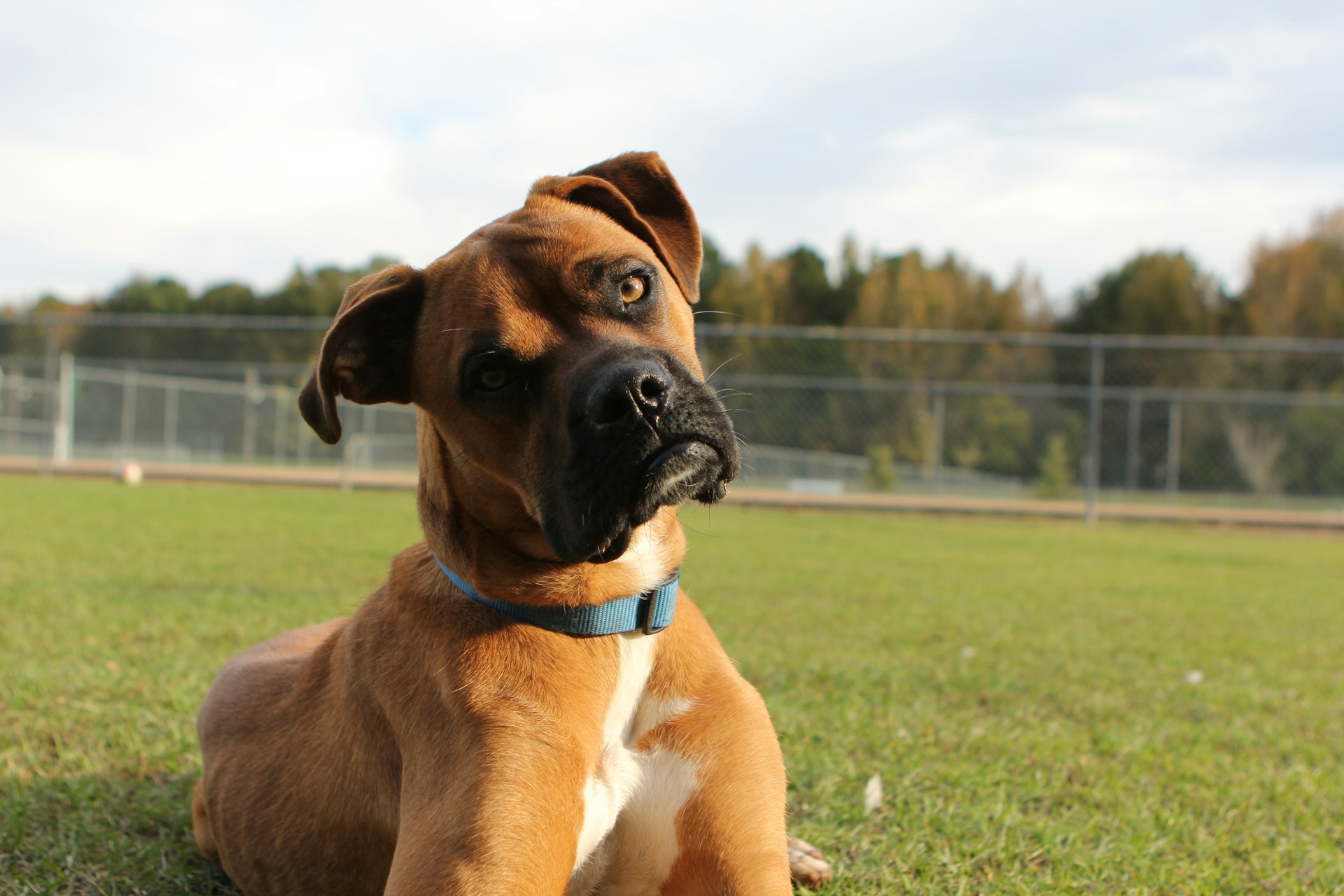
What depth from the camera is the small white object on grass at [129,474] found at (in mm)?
17266

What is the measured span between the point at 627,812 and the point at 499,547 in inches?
24.2

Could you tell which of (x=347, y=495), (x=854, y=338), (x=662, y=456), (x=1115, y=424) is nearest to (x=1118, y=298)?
(x=1115, y=424)

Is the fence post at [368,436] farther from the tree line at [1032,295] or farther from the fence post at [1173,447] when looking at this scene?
the tree line at [1032,295]

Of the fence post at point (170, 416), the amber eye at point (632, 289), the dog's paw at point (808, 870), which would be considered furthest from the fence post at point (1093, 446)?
the fence post at point (170, 416)

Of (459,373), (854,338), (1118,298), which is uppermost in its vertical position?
(1118,298)

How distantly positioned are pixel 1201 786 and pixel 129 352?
3372 cm

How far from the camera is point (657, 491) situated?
2092mm

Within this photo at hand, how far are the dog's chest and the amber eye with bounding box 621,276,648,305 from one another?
0.84 m

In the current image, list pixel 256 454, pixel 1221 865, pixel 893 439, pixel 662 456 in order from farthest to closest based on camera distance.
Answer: pixel 256 454, pixel 893 439, pixel 1221 865, pixel 662 456

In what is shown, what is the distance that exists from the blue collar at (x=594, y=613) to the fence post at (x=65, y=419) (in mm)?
20484

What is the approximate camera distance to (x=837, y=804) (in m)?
3.04

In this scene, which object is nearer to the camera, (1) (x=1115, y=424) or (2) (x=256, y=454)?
(1) (x=1115, y=424)

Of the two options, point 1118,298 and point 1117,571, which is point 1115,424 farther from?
point 1118,298

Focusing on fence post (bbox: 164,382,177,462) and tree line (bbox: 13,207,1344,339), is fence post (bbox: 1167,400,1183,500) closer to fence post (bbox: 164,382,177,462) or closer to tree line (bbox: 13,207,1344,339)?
fence post (bbox: 164,382,177,462)
